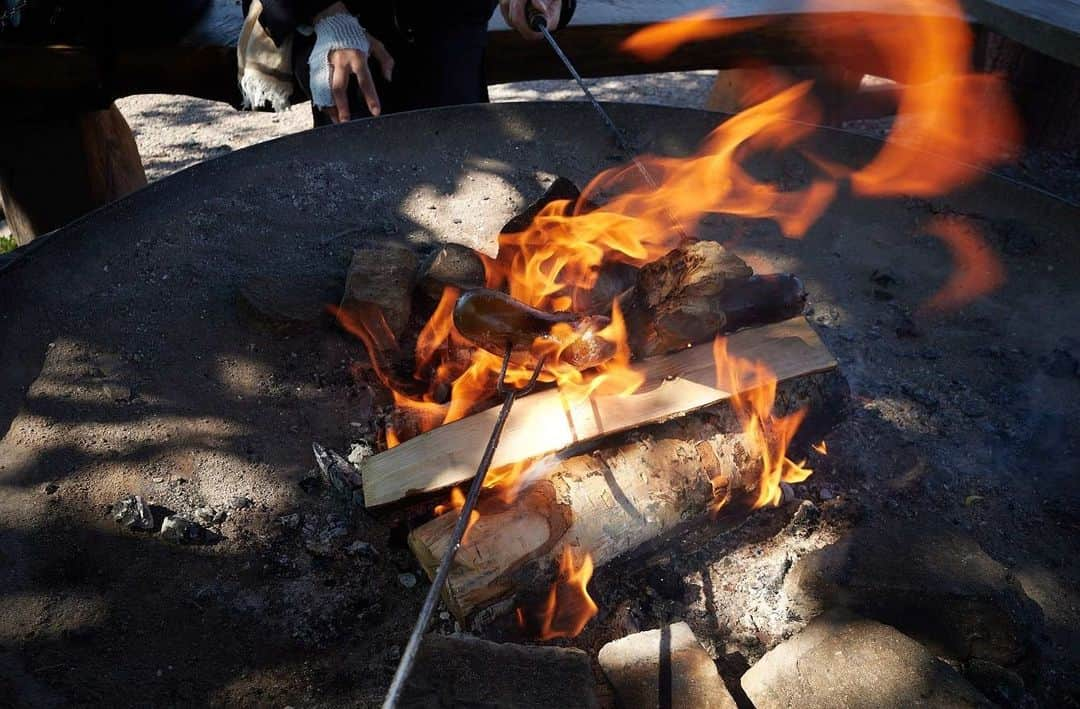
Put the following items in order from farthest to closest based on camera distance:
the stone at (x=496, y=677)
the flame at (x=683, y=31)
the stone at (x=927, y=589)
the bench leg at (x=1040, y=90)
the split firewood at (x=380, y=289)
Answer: the bench leg at (x=1040, y=90), the flame at (x=683, y=31), the split firewood at (x=380, y=289), the stone at (x=927, y=589), the stone at (x=496, y=677)

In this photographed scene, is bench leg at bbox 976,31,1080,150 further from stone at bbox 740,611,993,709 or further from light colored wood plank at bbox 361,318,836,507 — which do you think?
stone at bbox 740,611,993,709

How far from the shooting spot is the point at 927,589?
1.87 metres

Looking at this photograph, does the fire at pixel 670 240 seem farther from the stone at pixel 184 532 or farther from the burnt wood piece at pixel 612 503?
the stone at pixel 184 532

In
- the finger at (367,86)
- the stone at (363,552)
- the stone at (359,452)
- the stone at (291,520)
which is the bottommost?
the stone at (363,552)

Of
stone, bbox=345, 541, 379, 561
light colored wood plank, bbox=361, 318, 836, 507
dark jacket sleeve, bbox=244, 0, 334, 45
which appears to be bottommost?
stone, bbox=345, 541, 379, 561

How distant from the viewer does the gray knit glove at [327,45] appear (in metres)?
2.74

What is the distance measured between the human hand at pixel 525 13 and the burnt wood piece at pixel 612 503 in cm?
190

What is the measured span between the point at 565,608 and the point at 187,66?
315 centimetres

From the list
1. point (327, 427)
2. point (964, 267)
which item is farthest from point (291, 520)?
point (964, 267)

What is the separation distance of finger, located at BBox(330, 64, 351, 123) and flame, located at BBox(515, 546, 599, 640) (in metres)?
1.79

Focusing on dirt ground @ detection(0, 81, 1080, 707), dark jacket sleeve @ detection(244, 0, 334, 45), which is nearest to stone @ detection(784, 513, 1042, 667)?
dirt ground @ detection(0, 81, 1080, 707)

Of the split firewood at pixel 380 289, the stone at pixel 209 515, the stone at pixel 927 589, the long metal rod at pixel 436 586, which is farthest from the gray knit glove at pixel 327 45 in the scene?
the stone at pixel 927 589

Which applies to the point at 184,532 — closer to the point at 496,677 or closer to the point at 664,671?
the point at 496,677

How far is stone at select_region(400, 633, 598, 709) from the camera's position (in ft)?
5.01
